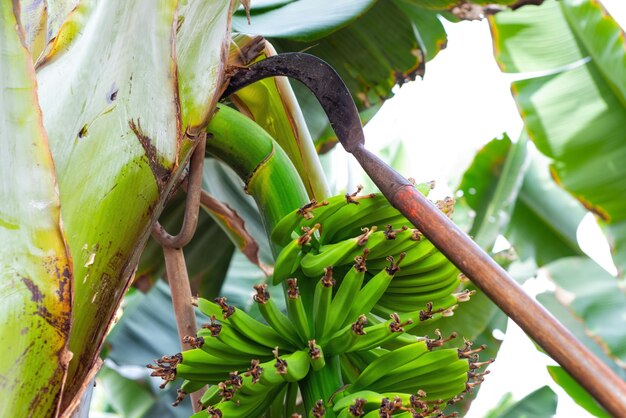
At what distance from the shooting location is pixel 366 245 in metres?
0.65

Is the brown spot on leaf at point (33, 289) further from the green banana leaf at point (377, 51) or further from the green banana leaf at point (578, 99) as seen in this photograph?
the green banana leaf at point (578, 99)

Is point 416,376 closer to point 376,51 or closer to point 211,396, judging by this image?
point 211,396

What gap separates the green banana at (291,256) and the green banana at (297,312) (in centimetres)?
2

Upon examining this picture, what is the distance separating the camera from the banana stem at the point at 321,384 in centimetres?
63

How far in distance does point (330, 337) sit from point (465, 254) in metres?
0.27

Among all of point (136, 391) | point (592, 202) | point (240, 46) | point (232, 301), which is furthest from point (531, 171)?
point (240, 46)

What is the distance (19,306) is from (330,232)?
0.32 m

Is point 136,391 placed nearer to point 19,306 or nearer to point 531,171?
point 531,171

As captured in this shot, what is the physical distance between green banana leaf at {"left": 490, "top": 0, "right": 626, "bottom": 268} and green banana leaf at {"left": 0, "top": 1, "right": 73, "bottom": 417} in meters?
1.78

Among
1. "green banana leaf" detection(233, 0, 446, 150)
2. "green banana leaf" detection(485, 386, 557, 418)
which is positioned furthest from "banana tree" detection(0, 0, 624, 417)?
"green banana leaf" detection(485, 386, 557, 418)

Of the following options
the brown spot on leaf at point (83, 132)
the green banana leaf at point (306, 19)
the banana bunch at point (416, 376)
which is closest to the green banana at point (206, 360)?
the banana bunch at point (416, 376)

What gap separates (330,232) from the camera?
2.29 feet

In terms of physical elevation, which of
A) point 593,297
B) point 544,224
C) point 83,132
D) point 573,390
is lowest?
point 573,390

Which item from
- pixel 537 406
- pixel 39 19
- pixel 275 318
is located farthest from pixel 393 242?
pixel 537 406
